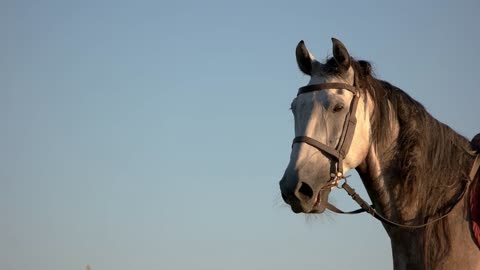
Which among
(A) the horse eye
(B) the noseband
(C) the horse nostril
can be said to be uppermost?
(A) the horse eye

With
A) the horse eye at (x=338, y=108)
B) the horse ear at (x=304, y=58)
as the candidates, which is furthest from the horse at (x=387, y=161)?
the horse ear at (x=304, y=58)

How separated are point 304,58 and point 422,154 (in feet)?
6.03

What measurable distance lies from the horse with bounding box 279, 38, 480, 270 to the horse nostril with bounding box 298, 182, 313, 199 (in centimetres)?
1

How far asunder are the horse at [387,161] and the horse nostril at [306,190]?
1 centimetres

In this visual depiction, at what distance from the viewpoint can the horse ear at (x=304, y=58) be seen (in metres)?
7.82

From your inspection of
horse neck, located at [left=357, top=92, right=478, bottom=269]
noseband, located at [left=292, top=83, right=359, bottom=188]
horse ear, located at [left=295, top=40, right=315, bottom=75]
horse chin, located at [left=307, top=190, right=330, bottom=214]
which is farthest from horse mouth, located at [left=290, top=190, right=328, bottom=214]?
horse ear, located at [left=295, top=40, right=315, bottom=75]

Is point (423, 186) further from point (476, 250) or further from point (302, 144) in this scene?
point (302, 144)

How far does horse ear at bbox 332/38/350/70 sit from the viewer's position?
7.31 metres

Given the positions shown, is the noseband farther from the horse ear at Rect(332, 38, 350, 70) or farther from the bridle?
the horse ear at Rect(332, 38, 350, 70)

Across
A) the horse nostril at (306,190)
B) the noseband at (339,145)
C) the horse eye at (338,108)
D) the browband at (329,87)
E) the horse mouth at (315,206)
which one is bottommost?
the horse mouth at (315,206)

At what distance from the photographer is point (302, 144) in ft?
23.1

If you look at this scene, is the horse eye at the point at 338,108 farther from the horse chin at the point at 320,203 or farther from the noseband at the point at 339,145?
the horse chin at the point at 320,203

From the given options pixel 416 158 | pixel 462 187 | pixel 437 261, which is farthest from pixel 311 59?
pixel 437 261

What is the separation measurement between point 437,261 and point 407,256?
34 cm
